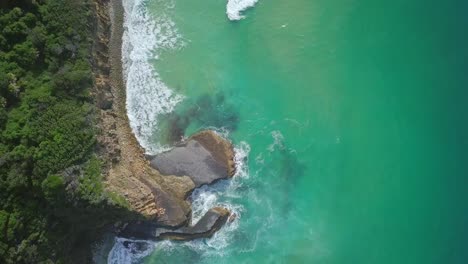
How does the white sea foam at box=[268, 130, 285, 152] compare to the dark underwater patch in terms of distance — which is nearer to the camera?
the dark underwater patch

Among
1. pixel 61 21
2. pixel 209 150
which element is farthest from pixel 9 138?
pixel 209 150

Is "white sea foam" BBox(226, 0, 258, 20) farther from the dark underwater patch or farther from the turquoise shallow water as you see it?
the dark underwater patch

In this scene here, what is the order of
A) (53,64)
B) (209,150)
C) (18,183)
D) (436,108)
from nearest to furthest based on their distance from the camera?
(18,183) → (53,64) → (209,150) → (436,108)

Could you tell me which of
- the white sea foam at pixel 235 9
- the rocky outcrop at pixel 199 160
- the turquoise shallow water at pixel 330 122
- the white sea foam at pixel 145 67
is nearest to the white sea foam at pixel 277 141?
the turquoise shallow water at pixel 330 122

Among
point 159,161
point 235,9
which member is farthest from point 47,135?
point 235,9

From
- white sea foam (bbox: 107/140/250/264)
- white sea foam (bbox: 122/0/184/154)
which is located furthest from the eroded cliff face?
white sea foam (bbox: 107/140/250/264)

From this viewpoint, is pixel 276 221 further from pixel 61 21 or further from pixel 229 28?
pixel 61 21
